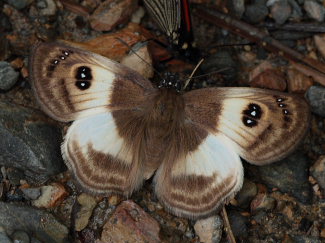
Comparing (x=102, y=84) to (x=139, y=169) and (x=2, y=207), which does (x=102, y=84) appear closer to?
(x=139, y=169)

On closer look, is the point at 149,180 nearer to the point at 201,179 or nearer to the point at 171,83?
the point at 201,179

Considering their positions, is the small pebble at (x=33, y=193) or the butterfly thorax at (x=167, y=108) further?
the small pebble at (x=33, y=193)

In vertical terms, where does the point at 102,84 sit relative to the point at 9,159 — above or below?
above

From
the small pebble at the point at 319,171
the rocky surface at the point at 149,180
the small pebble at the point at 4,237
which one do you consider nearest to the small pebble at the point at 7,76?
the rocky surface at the point at 149,180

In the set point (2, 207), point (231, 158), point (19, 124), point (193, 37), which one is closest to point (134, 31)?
point (193, 37)

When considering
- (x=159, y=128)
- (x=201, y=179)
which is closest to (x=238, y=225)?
(x=201, y=179)

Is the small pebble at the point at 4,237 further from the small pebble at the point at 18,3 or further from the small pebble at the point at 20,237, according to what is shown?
the small pebble at the point at 18,3
